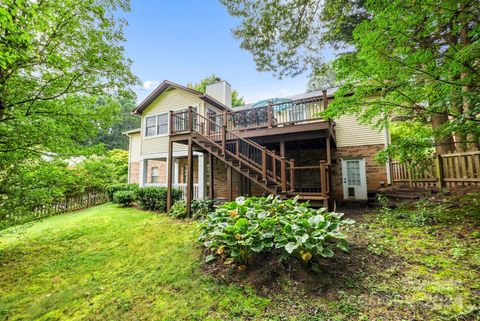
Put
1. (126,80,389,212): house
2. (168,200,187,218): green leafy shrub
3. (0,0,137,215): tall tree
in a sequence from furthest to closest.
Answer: (168,200,187,218): green leafy shrub → (126,80,389,212): house → (0,0,137,215): tall tree

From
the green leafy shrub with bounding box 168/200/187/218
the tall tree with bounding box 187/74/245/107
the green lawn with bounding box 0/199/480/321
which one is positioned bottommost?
the green lawn with bounding box 0/199/480/321

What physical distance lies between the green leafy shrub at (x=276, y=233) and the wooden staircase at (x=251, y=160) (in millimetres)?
1920

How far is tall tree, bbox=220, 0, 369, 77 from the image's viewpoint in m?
7.14

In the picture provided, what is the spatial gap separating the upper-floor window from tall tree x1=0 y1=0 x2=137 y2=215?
20.1ft

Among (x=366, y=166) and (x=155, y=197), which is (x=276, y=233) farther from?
(x=366, y=166)

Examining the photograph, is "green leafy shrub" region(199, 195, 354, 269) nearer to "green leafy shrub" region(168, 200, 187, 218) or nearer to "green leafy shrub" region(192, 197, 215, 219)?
"green leafy shrub" region(192, 197, 215, 219)

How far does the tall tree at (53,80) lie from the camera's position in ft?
14.5

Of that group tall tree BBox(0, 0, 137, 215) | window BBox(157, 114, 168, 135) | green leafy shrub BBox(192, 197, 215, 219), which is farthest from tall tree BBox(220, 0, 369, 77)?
window BBox(157, 114, 168, 135)

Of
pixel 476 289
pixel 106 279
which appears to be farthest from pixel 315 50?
pixel 106 279

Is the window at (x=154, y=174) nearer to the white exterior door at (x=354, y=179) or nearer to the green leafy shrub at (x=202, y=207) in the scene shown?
the green leafy shrub at (x=202, y=207)

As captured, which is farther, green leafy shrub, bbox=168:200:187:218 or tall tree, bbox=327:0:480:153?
green leafy shrub, bbox=168:200:187:218

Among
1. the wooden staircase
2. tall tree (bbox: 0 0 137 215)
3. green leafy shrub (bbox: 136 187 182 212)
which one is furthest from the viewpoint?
green leafy shrub (bbox: 136 187 182 212)

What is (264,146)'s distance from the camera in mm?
9023

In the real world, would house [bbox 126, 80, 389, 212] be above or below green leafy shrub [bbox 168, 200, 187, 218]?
above
